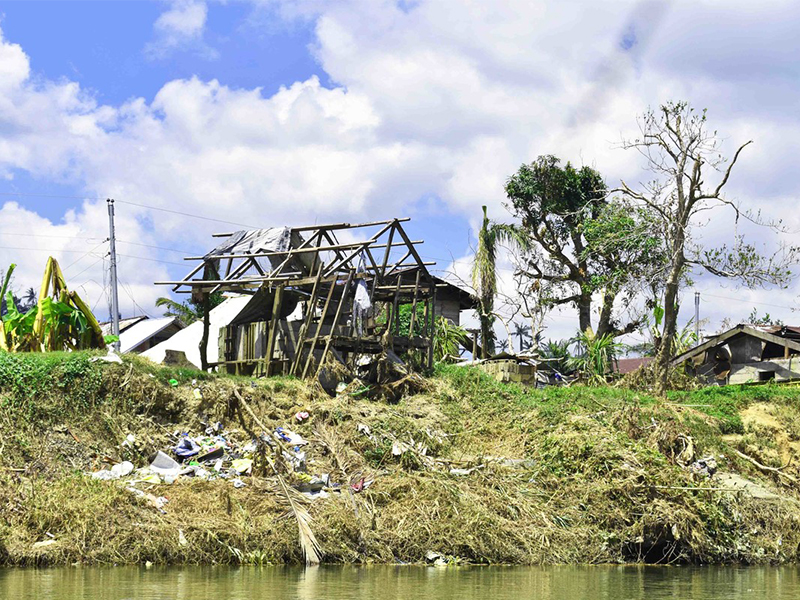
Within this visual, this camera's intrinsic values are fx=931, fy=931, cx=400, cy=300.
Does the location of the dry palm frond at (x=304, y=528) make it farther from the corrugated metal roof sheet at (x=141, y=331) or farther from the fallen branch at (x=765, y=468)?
the corrugated metal roof sheet at (x=141, y=331)

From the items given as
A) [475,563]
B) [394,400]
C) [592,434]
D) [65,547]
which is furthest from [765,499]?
[65,547]

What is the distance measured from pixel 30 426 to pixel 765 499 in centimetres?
1088

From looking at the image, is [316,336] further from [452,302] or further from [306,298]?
[452,302]

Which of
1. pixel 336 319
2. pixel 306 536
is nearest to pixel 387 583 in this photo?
pixel 306 536

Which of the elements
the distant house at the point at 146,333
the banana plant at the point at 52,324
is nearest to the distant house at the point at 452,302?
the distant house at the point at 146,333

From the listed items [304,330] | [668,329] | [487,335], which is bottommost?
[304,330]

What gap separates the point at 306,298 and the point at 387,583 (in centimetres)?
1019

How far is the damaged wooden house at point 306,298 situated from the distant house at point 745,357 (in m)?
10.4

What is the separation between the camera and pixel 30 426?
13484 mm

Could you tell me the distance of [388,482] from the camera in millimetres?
12609

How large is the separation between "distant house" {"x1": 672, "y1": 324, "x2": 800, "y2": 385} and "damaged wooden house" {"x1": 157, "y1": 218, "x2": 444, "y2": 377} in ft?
34.1

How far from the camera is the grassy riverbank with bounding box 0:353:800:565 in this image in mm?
11172

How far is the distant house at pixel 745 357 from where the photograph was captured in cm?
2512

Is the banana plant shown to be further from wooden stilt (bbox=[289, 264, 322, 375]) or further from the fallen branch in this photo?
the fallen branch
